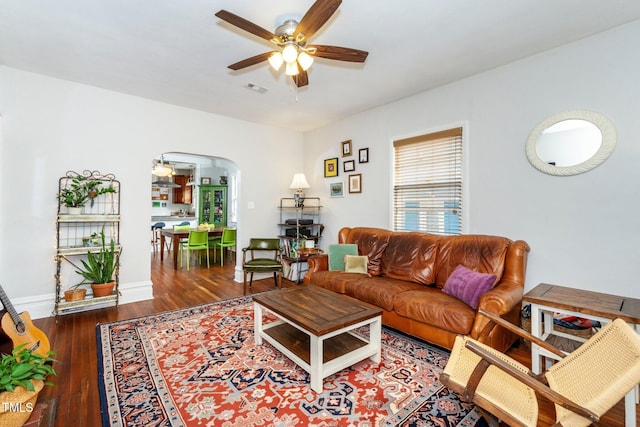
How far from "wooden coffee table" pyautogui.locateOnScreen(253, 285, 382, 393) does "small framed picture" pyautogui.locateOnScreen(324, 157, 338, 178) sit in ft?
8.58

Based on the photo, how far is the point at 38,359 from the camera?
1626 mm

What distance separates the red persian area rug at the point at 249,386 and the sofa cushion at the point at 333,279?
2.38ft

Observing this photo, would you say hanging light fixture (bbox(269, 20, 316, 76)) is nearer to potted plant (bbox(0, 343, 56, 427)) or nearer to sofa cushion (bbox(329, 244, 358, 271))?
sofa cushion (bbox(329, 244, 358, 271))

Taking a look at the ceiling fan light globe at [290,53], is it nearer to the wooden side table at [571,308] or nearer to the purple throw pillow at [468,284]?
the purple throw pillow at [468,284]

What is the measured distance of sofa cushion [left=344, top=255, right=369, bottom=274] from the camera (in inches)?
140

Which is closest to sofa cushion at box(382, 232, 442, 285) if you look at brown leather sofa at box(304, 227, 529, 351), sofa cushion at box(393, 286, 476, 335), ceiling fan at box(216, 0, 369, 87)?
brown leather sofa at box(304, 227, 529, 351)

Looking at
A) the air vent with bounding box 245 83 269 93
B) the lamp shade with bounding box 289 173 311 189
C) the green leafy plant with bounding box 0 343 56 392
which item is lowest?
the green leafy plant with bounding box 0 343 56 392

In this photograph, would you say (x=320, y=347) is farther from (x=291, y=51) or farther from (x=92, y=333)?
(x=92, y=333)

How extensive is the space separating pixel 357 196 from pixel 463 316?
8.26 ft

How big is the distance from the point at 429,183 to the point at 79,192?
168 inches

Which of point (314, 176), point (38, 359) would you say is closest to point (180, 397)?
point (38, 359)

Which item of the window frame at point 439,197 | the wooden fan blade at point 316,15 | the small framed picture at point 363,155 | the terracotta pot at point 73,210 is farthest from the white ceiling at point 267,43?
the terracotta pot at point 73,210

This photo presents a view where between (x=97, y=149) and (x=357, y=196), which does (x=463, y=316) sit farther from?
(x=97, y=149)

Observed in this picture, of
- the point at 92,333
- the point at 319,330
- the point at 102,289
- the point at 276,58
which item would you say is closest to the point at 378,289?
the point at 319,330
